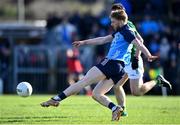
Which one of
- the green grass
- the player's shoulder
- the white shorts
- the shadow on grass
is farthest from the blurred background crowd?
the player's shoulder

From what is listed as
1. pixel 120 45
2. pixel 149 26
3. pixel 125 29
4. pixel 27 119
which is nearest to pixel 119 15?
pixel 125 29

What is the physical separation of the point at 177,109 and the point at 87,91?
11.3m

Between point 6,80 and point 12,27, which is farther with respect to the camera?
point 12,27

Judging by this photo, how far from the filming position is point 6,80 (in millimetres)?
32219

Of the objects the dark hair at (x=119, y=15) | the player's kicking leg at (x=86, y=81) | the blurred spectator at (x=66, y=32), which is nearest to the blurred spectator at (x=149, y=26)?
the blurred spectator at (x=66, y=32)

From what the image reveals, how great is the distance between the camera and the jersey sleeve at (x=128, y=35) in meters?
15.2

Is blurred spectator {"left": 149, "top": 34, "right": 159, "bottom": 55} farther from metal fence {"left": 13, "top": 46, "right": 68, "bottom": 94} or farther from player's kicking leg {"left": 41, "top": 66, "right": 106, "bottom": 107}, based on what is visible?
player's kicking leg {"left": 41, "top": 66, "right": 106, "bottom": 107}

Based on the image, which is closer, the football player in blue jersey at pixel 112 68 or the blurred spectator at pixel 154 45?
the football player in blue jersey at pixel 112 68

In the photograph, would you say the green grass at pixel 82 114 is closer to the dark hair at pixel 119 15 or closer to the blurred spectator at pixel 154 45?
the dark hair at pixel 119 15

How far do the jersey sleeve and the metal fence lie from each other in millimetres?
16212

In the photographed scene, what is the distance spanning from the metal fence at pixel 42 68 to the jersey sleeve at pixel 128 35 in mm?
16212

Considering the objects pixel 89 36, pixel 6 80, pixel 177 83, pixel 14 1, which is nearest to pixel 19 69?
pixel 6 80

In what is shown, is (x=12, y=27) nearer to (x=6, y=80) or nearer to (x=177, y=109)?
(x=6, y=80)

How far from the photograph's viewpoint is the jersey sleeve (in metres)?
15.2
